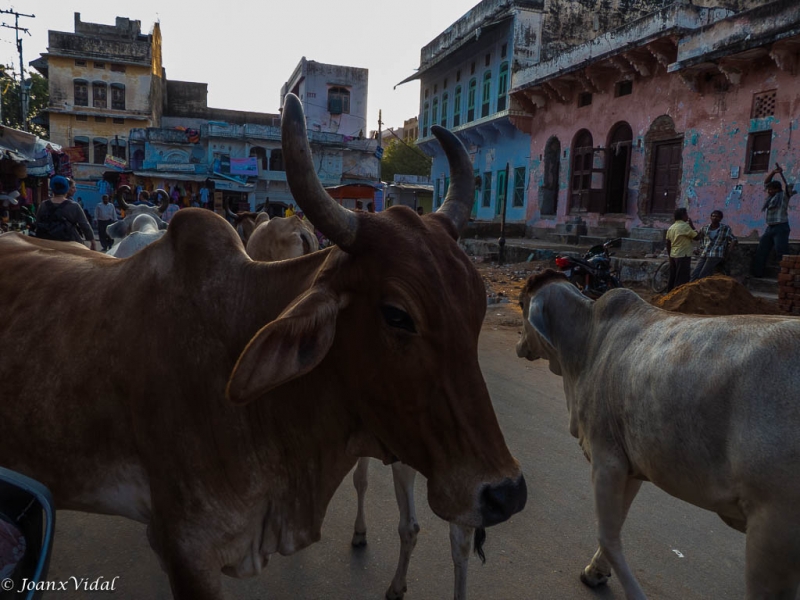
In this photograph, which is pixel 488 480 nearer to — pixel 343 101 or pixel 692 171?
pixel 692 171

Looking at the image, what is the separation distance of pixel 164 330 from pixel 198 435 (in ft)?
1.10

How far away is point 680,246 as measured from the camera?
9.98 meters

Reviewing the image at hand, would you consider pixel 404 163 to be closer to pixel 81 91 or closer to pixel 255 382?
pixel 81 91

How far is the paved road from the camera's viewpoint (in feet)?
8.87

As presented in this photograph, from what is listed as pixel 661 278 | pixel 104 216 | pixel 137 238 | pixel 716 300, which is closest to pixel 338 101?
pixel 104 216

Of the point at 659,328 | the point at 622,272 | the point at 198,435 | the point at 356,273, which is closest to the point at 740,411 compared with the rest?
the point at 659,328

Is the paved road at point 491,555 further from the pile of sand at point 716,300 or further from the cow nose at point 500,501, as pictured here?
the pile of sand at point 716,300

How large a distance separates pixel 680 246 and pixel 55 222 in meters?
9.26

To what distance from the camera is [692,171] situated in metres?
13.7

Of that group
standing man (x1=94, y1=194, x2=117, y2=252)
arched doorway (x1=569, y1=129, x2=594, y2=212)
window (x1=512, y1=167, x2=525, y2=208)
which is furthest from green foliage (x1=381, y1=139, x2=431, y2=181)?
standing man (x1=94, y1=194, x2=117, y2=252)

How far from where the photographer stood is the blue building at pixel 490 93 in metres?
20.5

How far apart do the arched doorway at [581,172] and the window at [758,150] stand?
4.94 meters

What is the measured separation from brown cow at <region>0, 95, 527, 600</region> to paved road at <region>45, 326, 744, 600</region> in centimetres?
100

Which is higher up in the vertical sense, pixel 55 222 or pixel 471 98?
pixel 471 98
